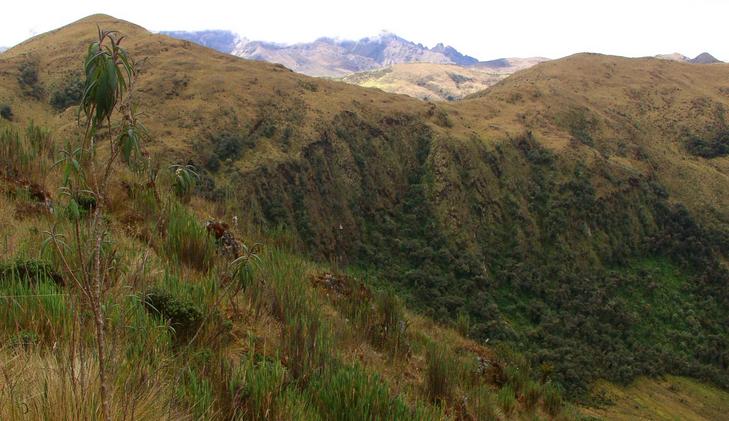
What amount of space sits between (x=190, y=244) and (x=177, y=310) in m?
2.25

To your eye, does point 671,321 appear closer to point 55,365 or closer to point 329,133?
point 329,133

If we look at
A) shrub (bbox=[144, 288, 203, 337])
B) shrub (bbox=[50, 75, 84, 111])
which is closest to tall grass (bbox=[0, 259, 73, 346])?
shrub (bbox=[144, 288, 203, 337])

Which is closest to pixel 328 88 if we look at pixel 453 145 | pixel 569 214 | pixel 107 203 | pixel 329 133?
pixel 329 133

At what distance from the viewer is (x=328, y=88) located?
191 feet

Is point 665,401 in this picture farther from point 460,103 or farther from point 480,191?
point 460,103

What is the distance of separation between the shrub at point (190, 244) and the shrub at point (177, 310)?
68.3 inches

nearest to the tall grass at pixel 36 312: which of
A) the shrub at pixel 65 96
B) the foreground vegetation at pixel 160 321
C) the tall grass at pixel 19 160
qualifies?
the foreground vegetation at pixel 160 321

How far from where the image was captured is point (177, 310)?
4188 mm

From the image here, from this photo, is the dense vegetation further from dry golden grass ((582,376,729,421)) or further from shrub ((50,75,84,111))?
shrub ((50,75,84,111))

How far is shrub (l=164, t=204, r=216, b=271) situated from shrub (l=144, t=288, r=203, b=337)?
1.73m

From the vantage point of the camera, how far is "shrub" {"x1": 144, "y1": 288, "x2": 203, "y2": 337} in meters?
4.16

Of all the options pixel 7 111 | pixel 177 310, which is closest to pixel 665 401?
pixel 177 310

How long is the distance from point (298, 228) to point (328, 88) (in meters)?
→ 23.1

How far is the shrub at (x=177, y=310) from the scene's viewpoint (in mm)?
4160
